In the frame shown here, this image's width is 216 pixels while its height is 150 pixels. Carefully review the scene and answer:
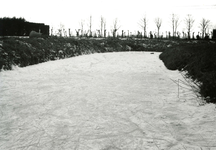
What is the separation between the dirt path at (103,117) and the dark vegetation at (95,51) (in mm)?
811

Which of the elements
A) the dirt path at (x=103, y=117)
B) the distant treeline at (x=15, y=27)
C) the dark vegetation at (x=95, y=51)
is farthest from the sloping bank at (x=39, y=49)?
the distant treeline at (x=15, y=27)

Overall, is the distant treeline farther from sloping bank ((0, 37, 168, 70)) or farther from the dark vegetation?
the dark vegetation

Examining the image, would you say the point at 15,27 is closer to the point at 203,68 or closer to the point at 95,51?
the point at 95,51

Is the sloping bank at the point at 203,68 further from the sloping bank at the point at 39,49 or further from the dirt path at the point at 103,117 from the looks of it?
the sloping bank at the point at 39,49

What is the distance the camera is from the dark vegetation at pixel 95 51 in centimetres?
698

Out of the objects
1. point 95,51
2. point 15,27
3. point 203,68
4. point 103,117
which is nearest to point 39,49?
point 95,51

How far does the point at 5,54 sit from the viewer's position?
12031 mm

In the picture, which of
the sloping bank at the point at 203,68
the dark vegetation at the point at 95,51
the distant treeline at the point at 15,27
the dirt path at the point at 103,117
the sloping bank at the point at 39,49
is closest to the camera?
the dirt path at the point at 103,117

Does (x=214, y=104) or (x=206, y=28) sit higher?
(x=206, y=28)

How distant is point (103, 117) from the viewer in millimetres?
5191

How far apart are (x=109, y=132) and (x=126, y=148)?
0.72m

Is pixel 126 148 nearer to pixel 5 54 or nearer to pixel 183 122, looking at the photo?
pixel 183 122

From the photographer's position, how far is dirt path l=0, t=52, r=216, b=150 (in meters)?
3.88

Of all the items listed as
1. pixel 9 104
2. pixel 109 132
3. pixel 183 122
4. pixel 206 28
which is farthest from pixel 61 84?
pixel 206 28
